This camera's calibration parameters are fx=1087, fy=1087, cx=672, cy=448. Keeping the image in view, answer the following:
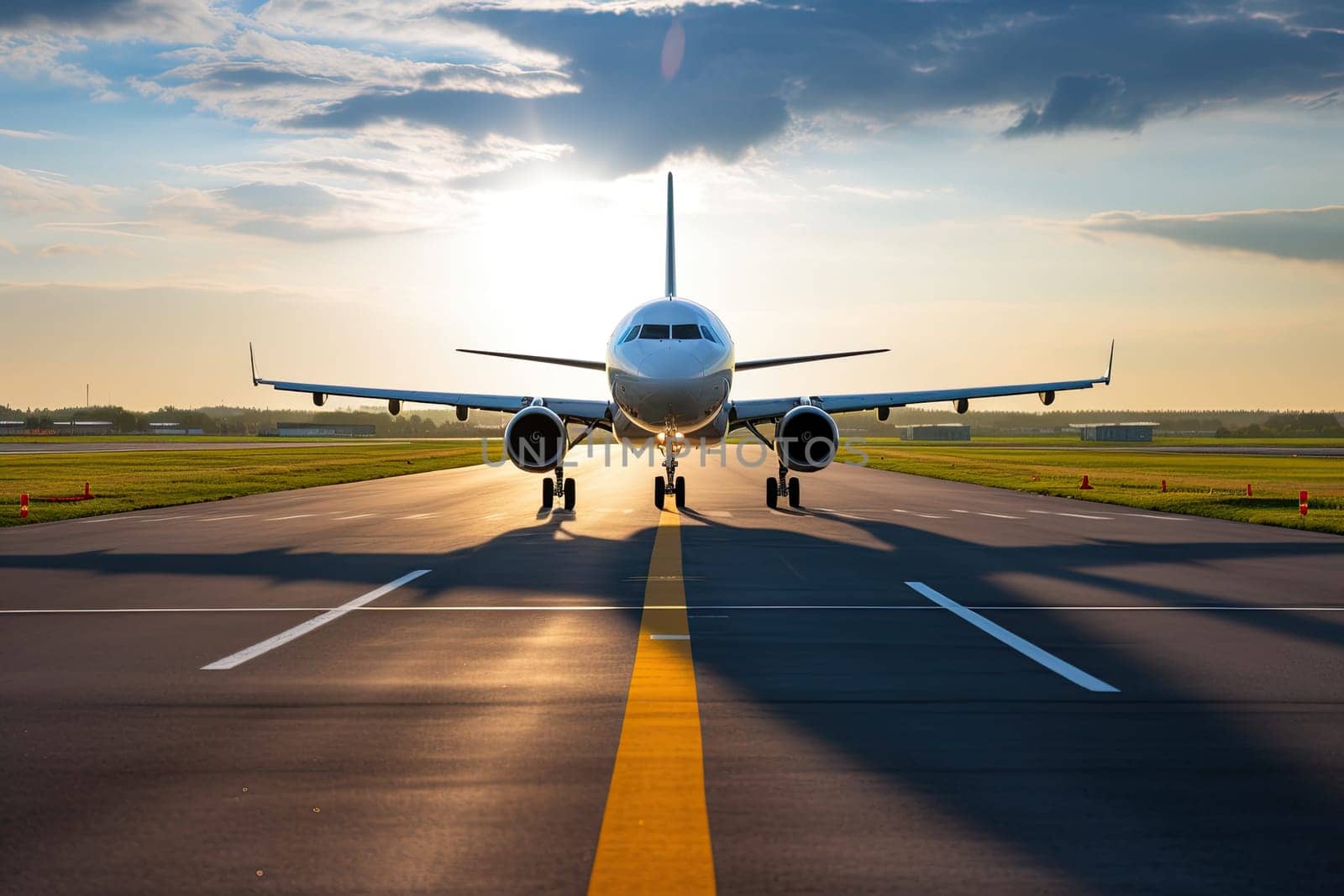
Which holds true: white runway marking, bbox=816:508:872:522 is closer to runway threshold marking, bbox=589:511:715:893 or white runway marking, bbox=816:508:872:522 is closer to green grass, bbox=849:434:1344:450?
runway threshold marking, bbox=589:511:715:893

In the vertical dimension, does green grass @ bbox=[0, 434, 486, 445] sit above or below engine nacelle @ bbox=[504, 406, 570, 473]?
below

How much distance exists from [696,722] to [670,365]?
1553 cm

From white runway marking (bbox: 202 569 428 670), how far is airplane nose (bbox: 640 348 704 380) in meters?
9.27

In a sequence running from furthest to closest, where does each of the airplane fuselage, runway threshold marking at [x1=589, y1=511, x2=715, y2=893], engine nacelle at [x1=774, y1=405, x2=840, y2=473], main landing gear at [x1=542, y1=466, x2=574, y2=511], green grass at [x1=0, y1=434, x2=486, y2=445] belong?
green grass at [x1=0, y1=434, x2=486, y2=445]
main landing gear at [x1=542, y1=466, x2=574, y2=511]
engine nacelle at [x1=774, y1=405, x2=840, y2=473]
the airplane fuselage
runway threshold marking at [x1=589, y1=511, x2=715, y2=893]

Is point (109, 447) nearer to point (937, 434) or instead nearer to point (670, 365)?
point (670, 365)

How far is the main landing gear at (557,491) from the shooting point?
2592cm

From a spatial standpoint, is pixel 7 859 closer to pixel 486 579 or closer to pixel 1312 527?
pixel 486 579

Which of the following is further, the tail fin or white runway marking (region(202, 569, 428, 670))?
the tail fin

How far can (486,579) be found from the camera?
43.1 feet

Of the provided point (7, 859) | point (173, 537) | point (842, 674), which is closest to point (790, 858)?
point (7, 859)

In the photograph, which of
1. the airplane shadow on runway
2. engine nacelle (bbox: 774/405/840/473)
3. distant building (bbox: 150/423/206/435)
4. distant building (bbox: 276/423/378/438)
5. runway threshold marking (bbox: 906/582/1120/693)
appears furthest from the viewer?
distant building (bbox: 150/423/206/435)

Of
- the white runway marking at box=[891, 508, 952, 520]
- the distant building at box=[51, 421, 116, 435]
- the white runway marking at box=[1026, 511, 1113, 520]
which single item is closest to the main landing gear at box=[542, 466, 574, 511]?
the white runway marking at box=[891, 508, 952, 520]

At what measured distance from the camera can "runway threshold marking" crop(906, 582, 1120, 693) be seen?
742cm

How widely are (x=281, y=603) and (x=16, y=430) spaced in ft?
570
